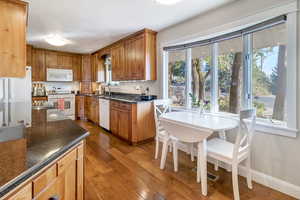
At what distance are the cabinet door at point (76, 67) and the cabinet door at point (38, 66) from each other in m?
1.00

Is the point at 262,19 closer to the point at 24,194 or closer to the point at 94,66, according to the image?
the point at 24,194

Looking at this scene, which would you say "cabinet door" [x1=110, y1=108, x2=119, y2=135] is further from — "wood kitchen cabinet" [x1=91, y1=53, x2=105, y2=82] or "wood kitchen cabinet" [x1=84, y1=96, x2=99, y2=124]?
"wood kitchen cabinet" [x1=91, y1=53, x2=105, y2=82]

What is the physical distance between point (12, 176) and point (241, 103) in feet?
8.67

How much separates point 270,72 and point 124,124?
2.75 metres

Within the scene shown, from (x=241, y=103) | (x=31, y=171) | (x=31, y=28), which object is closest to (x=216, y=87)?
(x=241, y=103)

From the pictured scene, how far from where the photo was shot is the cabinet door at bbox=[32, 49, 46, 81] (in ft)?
18.0

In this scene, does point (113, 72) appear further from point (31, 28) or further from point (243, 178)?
point (243, 178)

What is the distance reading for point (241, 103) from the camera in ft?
8.12

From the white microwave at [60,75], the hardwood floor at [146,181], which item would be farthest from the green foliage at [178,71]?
the white microwave at [60,75]

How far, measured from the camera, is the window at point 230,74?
256cm

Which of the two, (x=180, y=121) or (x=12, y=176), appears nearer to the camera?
(x=12, y=176)

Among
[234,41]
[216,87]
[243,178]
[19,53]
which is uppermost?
[234,41]

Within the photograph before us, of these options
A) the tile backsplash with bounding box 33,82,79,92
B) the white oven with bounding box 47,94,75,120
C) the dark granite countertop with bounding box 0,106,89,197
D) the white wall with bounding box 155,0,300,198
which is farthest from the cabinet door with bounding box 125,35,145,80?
the tile backsplash with bounding box 33,82,79,92

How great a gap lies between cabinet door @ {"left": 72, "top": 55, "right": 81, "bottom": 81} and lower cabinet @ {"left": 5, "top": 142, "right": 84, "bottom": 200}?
5.73m
